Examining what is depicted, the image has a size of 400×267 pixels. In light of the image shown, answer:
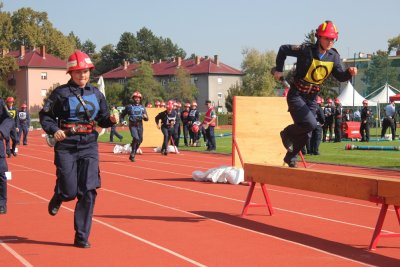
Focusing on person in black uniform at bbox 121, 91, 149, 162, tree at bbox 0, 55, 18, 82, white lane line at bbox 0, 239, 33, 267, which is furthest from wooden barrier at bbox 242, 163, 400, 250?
tree at bbox 0, 55, 18, 82

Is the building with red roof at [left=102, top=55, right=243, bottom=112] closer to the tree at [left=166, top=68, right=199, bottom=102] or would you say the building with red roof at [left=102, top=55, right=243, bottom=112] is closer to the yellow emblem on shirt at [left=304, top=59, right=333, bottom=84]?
the tree at [left=166, top=68, right=199, bottom=102]

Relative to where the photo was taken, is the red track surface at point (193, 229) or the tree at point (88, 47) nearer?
the red track surface at point (193, 229)

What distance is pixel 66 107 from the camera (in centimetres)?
786

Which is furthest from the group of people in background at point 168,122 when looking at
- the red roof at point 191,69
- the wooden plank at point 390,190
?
the red roof at point 191,69

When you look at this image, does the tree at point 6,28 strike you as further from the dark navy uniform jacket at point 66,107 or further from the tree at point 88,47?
the dark navy uniform jacket at point 66,107

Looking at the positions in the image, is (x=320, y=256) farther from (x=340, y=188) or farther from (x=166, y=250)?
(x=166, y=250)

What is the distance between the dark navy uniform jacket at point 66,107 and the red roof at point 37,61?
98717 millimetres

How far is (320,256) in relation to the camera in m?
7.45

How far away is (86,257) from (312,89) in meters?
3.85

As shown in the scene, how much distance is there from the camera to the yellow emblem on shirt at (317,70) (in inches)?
359

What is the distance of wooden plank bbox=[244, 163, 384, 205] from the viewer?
302 inches

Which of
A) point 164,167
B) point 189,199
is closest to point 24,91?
point 164,167

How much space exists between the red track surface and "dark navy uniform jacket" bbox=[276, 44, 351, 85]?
6.68 ft

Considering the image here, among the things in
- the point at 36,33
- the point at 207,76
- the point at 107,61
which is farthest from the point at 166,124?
the point at 107,61
